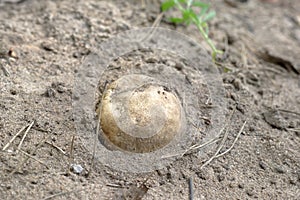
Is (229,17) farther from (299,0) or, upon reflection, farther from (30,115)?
(30,115)

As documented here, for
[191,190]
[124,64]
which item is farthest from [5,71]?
[191,190]

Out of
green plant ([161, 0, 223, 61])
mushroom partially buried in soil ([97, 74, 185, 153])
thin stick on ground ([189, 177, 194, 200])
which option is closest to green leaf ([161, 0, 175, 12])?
green plant ([161, 0, 223, 61])

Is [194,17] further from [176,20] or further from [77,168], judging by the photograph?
[77,168]

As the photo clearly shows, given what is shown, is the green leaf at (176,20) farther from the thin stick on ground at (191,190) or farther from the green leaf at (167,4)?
the thin stick on ground at (191,190)

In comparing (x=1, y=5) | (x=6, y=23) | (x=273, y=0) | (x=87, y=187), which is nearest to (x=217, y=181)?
(x=87, y=187)

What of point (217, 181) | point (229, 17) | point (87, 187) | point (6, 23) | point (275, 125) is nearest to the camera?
point (87, 187)

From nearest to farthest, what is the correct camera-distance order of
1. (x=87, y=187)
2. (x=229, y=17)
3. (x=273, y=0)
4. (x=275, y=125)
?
(x=87, y=187) < (x=275, y=125) < (x=229, y=17) < (x=273, y=0)
